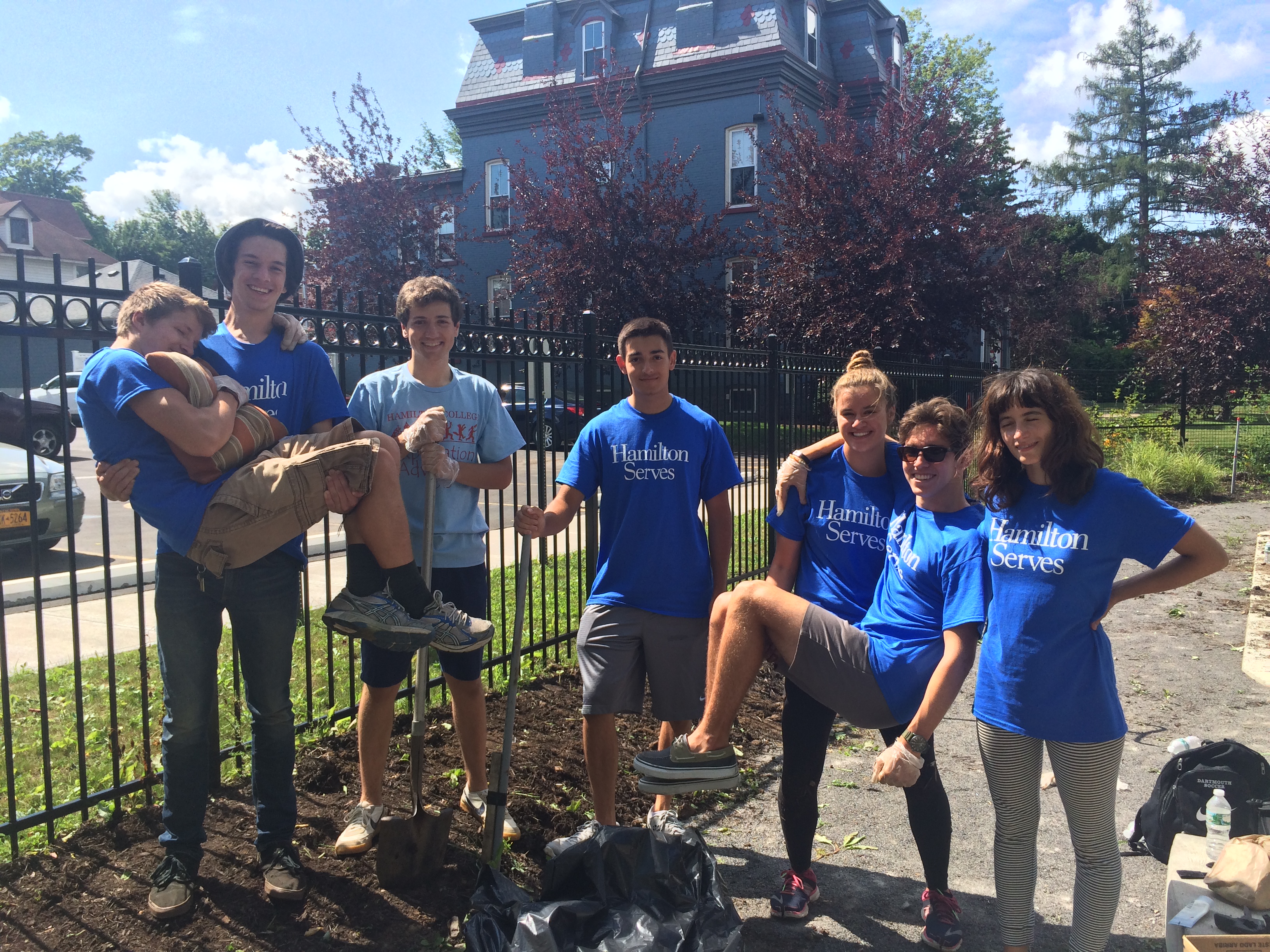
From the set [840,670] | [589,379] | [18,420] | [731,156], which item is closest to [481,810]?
[840,670]

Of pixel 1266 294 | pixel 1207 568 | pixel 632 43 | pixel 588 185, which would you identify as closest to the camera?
pixel 1207 568

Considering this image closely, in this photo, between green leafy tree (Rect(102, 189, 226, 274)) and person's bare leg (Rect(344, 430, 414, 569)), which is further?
green leafy tree (Rect(102, 189, 226, 274))

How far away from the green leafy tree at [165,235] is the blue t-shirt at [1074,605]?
231 ft

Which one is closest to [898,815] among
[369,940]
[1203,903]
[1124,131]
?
[1203,903]

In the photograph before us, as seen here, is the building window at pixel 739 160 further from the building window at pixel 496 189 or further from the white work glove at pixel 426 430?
the white work glove at pixel 426 430

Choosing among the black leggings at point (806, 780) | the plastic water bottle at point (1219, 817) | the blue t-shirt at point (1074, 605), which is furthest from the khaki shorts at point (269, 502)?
the plastic water bottle at point (1219, 817)

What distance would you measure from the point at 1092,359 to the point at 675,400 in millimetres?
35581

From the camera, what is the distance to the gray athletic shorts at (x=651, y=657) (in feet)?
11.1

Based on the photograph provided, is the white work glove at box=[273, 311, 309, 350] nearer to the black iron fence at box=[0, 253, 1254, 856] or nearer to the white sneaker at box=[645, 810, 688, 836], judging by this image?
the black iron fence at box=[0, 253, 1254, 856]

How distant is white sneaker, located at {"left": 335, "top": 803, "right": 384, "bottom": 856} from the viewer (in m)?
3.24

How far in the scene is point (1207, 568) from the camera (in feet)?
8.45

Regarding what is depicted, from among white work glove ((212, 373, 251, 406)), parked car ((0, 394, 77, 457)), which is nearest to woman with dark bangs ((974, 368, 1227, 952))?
white work glove ((212, 373, 251, 406))

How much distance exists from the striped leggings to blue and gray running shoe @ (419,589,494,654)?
172 cm

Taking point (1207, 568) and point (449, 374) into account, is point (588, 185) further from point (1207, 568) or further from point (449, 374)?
point (1207, 568)
